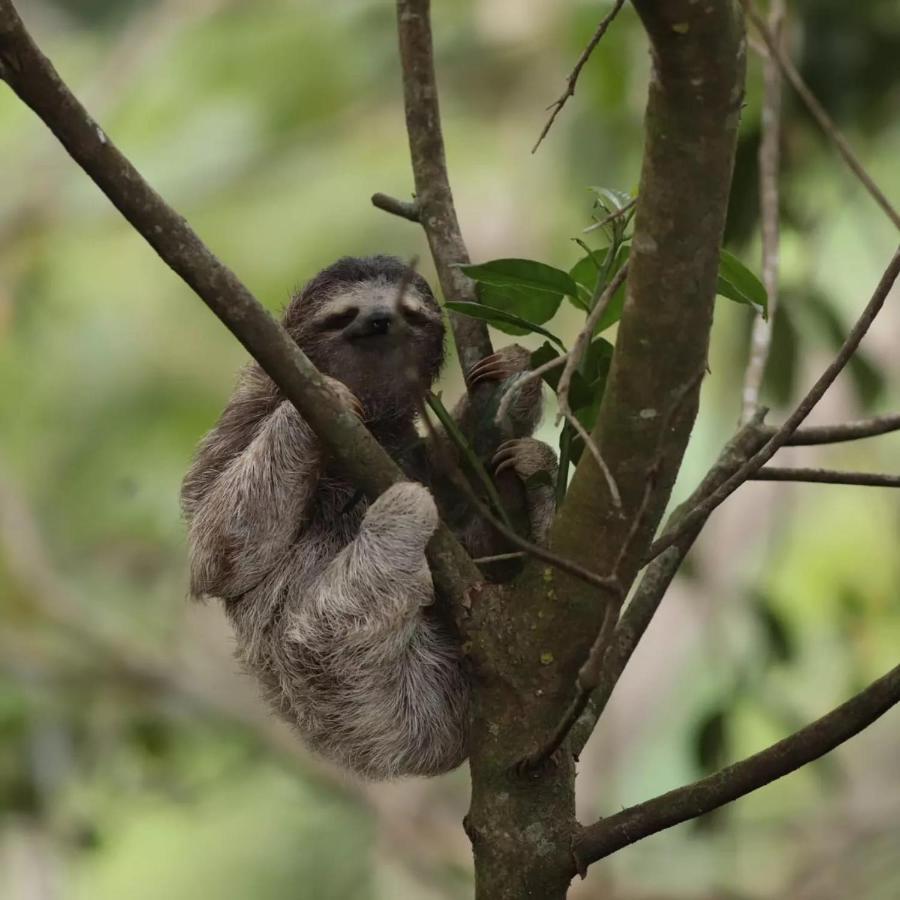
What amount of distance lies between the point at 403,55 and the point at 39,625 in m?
5.69

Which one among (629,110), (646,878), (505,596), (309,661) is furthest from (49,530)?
(505,596)

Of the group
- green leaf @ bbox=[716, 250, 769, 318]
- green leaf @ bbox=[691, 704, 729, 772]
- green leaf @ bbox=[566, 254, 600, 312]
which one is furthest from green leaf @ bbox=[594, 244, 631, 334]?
green leaf @ bbox=[691, 704, 729, 772]

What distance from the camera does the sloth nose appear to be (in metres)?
4.43

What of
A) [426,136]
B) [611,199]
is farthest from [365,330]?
[611,199]

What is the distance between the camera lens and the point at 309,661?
423cm

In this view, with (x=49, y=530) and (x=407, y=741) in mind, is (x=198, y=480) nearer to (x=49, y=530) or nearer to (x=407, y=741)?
(x=407, y=741)

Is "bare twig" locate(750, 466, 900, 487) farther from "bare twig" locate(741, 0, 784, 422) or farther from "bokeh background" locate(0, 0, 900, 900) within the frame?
"bokeh background" locate(0, 0, 900, 900)

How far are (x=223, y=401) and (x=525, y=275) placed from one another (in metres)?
8.40

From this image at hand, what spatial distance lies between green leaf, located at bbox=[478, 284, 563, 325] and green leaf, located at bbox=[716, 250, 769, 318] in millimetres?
499

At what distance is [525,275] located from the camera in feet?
10.9

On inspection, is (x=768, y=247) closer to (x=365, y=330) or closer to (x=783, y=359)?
(x=365, y=330)

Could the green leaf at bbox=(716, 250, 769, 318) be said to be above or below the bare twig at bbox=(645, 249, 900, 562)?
above

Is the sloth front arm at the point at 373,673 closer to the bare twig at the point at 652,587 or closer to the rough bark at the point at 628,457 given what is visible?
the bare twig at the point at 652,587

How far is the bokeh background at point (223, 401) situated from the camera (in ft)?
21.6
